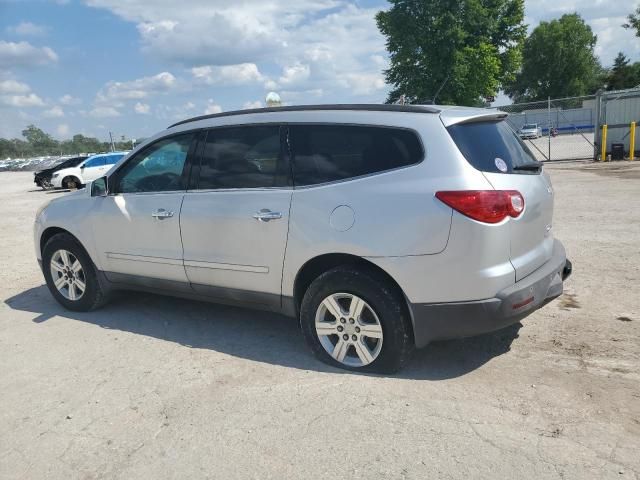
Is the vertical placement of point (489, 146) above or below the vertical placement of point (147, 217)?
above

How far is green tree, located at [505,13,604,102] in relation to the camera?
258 ft

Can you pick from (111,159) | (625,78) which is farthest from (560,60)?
(111,159)

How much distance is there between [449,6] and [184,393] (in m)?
39.5

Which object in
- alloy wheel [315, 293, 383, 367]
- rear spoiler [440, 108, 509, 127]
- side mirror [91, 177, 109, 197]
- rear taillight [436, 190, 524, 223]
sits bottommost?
alloy wheel [315, 293, 383, 367]

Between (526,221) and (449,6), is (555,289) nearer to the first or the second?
(526,221)

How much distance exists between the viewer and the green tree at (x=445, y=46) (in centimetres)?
3731

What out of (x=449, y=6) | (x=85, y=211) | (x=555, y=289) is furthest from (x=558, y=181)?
(x=449, y=6)

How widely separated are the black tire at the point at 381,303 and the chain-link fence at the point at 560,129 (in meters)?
8.50

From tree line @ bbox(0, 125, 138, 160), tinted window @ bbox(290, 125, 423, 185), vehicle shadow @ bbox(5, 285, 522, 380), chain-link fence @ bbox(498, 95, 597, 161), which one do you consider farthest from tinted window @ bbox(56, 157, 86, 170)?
tree line @ bbox(0, 125, 138, 160)

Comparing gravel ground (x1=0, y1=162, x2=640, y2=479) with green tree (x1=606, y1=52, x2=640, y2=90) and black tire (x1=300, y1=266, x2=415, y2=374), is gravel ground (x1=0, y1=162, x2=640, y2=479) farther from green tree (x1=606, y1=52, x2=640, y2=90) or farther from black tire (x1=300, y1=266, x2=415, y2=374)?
green tree (x1=606, y1=52, x2=640, y2=90)

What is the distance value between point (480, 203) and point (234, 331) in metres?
2.48

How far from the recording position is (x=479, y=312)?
3193mm

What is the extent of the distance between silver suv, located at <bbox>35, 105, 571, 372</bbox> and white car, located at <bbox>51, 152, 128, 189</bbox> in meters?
19.9

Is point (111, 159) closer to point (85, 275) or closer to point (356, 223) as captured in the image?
point (85, 275)
